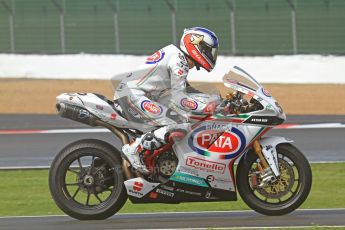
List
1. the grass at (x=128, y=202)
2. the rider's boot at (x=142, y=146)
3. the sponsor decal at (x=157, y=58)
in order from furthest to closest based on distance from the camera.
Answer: the grass at (x=128, y=202)
the sponsor decal at (x=157, y=58)
the rider's boot at (x=142, y=146)

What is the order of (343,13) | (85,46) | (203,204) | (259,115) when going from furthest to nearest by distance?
1. (85,46)
2. (343,13)
3. (203,204)
4. (259,115)

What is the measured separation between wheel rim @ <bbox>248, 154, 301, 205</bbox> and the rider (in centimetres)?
73

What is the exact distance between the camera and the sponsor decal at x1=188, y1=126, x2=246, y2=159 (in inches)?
379

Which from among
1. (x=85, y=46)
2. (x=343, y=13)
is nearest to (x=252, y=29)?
(x=343, y=13)

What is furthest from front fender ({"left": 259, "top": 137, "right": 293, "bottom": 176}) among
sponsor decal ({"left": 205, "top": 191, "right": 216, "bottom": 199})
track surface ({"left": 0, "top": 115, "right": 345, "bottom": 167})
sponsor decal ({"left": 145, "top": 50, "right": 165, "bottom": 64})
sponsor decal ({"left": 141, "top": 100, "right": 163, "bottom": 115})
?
track surface ({"left": 0, "top": 115, "right": 345, "bottom": 167})

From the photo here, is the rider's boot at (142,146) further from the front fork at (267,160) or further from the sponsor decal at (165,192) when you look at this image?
the front fork at (267,160)

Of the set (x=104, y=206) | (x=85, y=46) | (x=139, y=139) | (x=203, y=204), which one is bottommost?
(x=85, y=46)

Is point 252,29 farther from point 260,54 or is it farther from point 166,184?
point 166,184

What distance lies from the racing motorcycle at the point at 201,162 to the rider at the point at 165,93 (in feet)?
0.14

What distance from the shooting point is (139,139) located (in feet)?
31.6

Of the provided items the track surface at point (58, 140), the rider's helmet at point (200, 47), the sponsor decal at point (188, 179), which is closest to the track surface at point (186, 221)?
the sponsor decal at point (188, 179)

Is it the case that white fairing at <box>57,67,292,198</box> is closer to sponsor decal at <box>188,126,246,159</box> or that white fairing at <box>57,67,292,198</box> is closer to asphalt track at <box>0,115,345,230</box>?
sponsor decal at <box>188,126,246,159</box>

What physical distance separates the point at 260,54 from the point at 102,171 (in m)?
19.1

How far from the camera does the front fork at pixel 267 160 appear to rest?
31.4 ft
